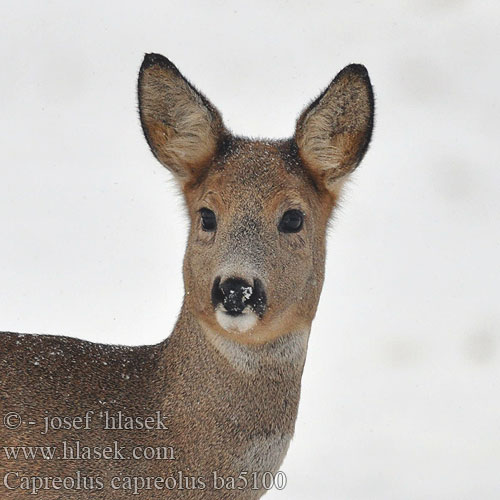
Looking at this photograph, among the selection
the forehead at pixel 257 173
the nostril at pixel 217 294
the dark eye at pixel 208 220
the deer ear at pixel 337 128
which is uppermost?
the deer ear at pixel 337 128

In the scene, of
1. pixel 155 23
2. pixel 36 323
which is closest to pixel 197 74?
pixel 155 23

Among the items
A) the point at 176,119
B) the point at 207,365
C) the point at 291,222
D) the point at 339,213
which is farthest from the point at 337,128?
the point at 207,365

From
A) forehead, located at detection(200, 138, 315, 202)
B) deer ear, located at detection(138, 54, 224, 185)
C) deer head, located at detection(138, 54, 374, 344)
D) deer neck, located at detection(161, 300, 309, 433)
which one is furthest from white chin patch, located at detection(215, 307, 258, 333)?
deer ear, located at detection(138, 54, 224, 185)

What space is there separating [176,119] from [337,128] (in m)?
0.76

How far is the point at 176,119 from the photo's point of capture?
19.7ft

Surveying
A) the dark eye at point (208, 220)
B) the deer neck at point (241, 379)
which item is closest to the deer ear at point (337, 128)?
the dark eye at point (208, 220)

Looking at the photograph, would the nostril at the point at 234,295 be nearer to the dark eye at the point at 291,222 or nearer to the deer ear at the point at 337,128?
the dark eye at the point at 291,222

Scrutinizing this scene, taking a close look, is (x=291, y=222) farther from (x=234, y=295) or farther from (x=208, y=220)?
(x=234, y=295)

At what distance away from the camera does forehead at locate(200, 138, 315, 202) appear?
18.6ft

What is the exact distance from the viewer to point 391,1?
14.9 m

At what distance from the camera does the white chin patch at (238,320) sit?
525 centimetres

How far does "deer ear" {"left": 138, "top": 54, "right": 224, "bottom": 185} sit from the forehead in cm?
11

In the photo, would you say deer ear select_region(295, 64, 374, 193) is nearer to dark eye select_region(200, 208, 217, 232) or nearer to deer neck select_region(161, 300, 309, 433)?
dark eye select_region(200, 208, 217, 232)

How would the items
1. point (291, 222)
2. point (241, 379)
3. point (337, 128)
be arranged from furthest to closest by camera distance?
1. point (337, 128)
2. point (291, 222)
3. point (241, 379)
